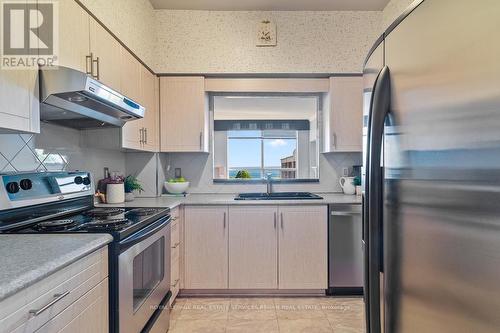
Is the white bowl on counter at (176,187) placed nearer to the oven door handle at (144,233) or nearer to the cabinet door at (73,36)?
the oven door handle at (144,233)

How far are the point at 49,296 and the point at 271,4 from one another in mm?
2958

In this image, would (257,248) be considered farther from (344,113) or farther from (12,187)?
(12,187)

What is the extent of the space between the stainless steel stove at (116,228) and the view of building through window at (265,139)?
1391 millimetres

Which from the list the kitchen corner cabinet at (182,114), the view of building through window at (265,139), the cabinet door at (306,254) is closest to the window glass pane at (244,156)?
the view of building through window at (265,139)

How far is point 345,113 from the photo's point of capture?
3.02m

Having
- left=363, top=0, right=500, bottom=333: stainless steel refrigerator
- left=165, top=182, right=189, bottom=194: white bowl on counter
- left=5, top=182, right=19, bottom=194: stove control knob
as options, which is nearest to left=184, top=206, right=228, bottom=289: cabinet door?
left=165, top=182, right=189, bottom=194: white bowl on counter

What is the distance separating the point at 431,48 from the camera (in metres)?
0.59

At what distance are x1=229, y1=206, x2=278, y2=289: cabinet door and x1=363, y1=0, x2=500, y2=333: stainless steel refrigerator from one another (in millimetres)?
1874

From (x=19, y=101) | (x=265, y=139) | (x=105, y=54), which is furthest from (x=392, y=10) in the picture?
(x=19, y=101)

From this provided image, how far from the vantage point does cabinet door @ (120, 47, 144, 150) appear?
87.5 inches

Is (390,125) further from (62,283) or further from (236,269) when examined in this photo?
(236,269)

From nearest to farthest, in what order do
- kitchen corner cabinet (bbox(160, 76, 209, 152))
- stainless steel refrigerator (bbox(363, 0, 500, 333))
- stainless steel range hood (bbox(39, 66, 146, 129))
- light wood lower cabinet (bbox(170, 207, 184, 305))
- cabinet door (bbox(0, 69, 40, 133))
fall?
1. stainless steel refrigerator (bbox(363, 0, 500, 333))
2. cabinet door (bbox(0, 69, 40, 133))
3. stainless steel range hood (bbox(39, 66, 146, 129))
4. light wood lower cabinet (bbox(170, 207, 184, 305))
5. kitchen corner cabinet (bbox(160, 76, 209, 152))

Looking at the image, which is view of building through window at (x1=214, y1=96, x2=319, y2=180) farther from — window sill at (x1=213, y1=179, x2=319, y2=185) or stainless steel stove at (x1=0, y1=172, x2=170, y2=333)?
stainless steel stove at (x1=0, y1=172, x2=170, y2=333)

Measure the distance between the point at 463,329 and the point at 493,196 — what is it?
237 mm
